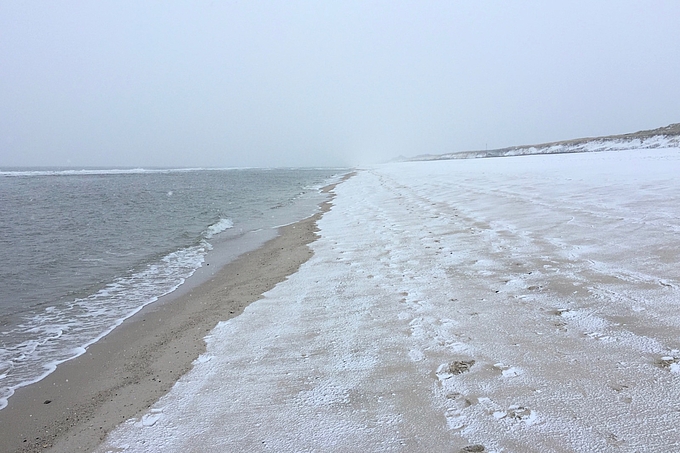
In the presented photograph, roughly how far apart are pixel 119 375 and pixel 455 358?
132 inches

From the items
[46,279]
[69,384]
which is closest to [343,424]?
[69,384]

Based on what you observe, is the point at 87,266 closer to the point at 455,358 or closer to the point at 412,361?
the point at 412,361

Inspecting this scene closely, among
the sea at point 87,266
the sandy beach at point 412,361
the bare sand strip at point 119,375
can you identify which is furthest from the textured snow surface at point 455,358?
the sea at point 87,266

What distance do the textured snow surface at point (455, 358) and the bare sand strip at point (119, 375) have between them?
0.28 m

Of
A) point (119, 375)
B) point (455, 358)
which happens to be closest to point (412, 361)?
point (455, 358)

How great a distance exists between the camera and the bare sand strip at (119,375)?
3164mm

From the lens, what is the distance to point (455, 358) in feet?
11.4

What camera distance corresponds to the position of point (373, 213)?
43.2 ft

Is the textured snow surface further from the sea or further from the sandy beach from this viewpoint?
the sea

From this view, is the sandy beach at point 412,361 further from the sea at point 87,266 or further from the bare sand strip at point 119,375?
the sea at point 87,266

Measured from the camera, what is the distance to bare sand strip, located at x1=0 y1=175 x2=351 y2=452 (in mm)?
3164

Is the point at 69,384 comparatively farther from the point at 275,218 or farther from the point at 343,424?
the point at 275,218

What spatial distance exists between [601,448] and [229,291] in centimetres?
547

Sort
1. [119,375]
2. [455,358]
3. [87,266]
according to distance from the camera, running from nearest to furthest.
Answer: [455,358]
[119,375]
[87,266]
